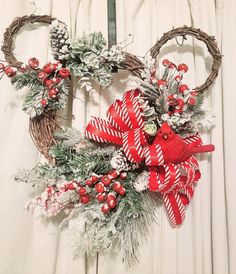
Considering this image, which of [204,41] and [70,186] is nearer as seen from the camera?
[70,186]

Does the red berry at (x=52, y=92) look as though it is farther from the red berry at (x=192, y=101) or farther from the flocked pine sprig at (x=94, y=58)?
the red berry at (x=192, y=101)

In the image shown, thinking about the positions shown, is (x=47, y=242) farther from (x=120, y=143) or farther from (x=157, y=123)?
(x=157, y=123)

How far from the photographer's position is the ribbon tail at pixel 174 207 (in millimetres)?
817

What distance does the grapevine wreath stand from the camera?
76cm

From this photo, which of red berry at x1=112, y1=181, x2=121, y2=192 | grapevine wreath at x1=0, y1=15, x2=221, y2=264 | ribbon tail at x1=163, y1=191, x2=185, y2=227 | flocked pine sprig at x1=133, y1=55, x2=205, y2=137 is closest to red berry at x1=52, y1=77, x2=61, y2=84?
grapevine wreath at x1=0, y1=15, x2=221, y2=264

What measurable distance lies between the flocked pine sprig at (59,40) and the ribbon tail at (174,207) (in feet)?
1.59

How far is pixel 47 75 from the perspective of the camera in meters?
0.80

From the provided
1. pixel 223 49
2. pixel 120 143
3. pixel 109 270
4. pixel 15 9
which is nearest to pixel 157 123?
pixel 120 143

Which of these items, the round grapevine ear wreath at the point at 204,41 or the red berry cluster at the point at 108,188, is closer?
the red berry cluster at the point at 108,188

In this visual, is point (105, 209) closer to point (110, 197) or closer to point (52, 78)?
point (110, 197)

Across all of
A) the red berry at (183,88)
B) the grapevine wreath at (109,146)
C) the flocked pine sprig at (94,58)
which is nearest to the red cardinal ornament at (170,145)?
the grapevine wreath at (109,146)

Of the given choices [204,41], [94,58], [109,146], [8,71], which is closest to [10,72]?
[8,71]

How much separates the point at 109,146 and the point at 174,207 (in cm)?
25

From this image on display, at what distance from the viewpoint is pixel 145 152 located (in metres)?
0.74
